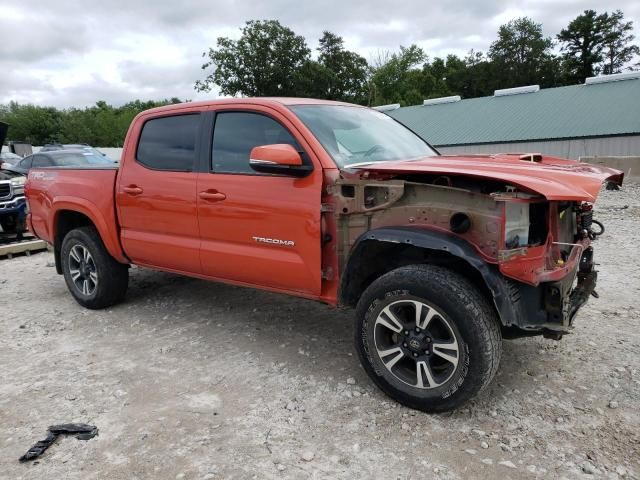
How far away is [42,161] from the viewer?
1322cm

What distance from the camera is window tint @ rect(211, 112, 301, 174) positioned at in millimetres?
3678

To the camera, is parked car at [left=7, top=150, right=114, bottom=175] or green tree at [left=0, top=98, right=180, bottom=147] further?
green tree at [left=0, top=98, right=180, bottom=147]

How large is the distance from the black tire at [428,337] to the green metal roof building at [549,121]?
23.9 meters

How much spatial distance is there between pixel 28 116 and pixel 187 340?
9158 centimetres

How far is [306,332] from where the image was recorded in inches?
171

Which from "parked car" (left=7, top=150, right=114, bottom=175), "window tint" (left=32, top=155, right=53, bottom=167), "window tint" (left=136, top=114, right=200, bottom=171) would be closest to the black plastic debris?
"window tint" (left=136, top=114, right=200, bottom=171)

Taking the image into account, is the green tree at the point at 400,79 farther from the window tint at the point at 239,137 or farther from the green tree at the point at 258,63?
the window tint at the point at 239,137

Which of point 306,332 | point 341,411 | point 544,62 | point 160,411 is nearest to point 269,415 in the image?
point 341,411

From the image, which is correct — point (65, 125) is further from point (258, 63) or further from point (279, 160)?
point (279, 160)

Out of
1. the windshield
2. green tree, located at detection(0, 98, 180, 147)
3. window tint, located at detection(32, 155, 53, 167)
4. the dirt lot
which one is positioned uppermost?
green tree, located at detection(0, 98, 180, 147)

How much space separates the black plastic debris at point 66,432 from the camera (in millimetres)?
2781

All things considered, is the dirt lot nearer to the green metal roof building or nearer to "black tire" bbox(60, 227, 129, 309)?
"black tire" bbox(60, 227, 129, 309)

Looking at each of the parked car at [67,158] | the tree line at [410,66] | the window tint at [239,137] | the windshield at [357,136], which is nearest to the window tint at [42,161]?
the parked car at [67,158]

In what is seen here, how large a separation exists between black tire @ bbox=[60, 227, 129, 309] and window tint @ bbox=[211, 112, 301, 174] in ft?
6.02
